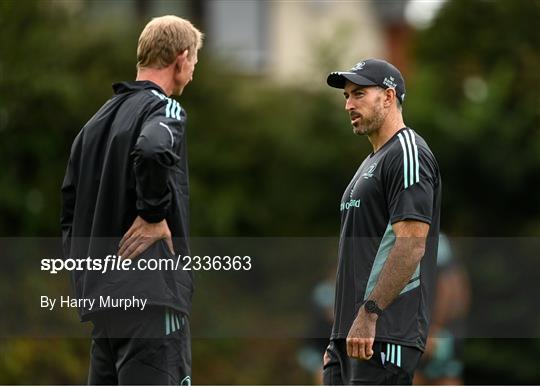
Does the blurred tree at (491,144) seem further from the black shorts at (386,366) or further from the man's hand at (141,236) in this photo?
the man's hand at (141,236)

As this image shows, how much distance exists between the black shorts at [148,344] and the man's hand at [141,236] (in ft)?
0.87

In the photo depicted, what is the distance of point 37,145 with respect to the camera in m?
14.6

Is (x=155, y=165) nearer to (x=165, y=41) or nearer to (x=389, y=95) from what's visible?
(x=165, y=41)

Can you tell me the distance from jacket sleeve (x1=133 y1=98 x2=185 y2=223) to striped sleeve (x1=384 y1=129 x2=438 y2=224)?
0.99 m

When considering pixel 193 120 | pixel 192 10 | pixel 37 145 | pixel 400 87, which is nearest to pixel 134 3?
pixel 192 10

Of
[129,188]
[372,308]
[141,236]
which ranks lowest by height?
[372,308]

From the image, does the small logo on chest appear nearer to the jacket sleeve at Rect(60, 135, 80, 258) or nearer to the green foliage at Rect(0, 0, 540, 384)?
the jacket sleeve at Rect(60, 135, 80, 258)

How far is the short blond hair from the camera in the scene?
273 inches

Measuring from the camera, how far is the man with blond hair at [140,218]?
21.9ft

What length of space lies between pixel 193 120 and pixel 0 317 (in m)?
4.16

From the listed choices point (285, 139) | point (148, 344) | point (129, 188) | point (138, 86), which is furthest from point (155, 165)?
point (285, 139)

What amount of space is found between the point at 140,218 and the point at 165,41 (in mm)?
875

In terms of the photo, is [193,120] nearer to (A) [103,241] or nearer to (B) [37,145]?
(B) [37,145]

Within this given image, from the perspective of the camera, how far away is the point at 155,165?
21.4 ft
